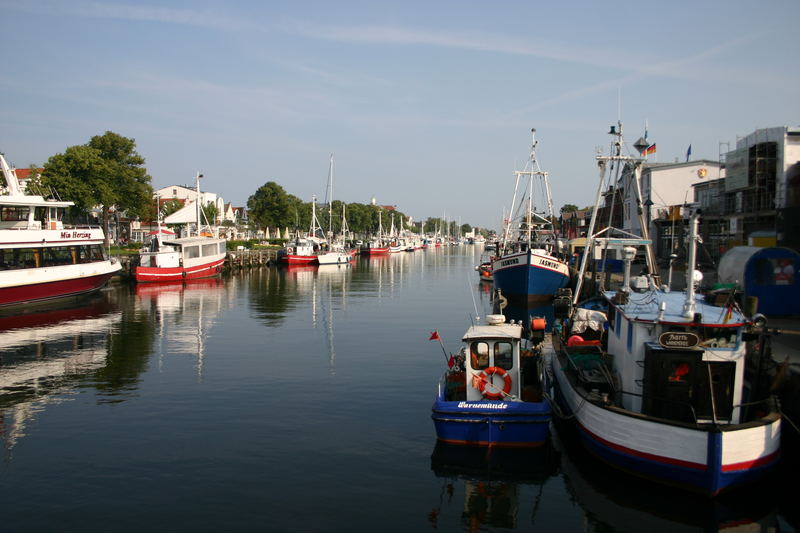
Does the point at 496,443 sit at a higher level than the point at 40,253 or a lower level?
lower

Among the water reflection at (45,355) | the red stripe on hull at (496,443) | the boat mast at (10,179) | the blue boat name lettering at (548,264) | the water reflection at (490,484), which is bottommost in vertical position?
the water reflection at (490,484)

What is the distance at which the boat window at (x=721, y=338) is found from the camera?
Answer: 44.5 ft

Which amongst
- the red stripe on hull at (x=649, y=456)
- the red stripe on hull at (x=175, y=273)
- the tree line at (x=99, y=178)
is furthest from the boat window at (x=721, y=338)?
the tree line at (x=99, y=178)

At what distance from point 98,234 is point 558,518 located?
157 ft

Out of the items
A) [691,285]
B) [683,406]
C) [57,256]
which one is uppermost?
[691,285]

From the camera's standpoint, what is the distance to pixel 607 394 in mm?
14984

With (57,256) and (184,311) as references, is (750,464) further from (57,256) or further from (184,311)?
(57,256)

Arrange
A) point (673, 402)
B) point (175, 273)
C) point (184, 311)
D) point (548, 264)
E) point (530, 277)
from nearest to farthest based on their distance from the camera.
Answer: point (673, 402)
point (184, 311)
point (530, 277)
point (548, 264)
point (175, 273)

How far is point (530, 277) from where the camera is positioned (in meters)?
46.8

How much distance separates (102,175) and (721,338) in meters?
69.1

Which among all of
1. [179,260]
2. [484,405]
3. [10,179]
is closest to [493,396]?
[484,405]

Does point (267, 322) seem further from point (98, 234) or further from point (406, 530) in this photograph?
point (406, 530)

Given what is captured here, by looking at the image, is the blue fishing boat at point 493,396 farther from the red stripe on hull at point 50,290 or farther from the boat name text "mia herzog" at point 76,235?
the boat name text "mia herzog" at point 76,235

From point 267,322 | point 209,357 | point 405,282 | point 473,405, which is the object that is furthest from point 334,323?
point 405,282
